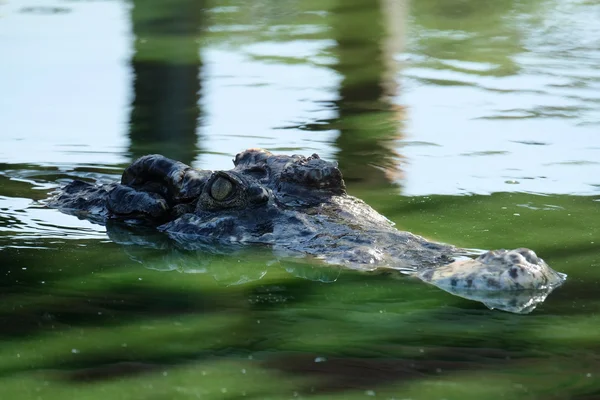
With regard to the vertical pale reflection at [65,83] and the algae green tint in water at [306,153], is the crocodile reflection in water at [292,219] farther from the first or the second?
the vertical pale reflection at [65,83]

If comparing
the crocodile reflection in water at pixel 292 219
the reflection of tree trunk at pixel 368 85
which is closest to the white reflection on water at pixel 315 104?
the reflection of tree trunk at pixel 368 85

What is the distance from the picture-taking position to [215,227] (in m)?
4.78

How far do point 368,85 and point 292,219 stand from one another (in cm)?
427

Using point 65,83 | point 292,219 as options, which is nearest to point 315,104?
point 65,83

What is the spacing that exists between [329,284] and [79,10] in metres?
9.17

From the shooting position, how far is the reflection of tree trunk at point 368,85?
6.39 m

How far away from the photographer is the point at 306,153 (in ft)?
21.6

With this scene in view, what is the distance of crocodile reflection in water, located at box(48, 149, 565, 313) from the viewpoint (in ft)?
12.9

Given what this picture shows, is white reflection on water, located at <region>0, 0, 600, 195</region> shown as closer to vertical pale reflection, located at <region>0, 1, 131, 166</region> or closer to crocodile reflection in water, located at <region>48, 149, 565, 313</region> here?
vertical pale reflection, located at <region>0, 1, 131, 166</region>

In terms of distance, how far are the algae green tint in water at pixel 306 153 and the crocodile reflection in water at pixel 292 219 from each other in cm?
13

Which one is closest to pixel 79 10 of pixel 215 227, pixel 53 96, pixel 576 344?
pixel 53 96

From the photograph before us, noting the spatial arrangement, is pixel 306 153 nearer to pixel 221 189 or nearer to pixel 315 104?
pixel 315 104

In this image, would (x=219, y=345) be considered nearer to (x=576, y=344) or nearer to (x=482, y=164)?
(x=576, y=344)

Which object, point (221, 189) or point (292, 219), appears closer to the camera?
point (292, 219)
